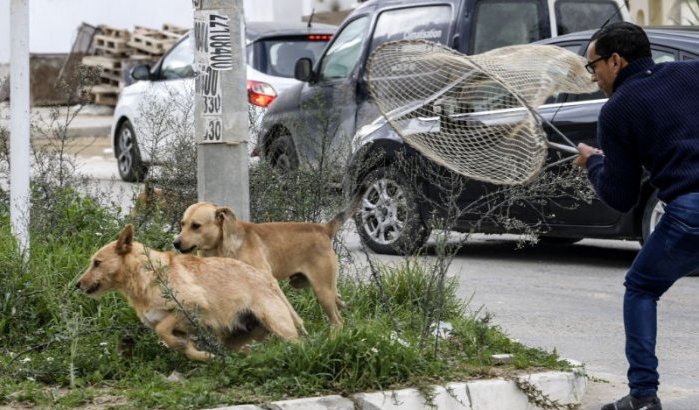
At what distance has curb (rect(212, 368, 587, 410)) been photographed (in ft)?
19.3

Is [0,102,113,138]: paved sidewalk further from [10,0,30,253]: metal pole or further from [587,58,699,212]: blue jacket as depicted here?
[587,58,699,212]: blue jacket

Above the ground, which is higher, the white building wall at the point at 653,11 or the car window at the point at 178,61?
the white building wall at the point at 653,11

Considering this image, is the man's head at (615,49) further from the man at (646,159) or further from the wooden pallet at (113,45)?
the wooden pallet at (113,45)

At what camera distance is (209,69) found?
7711 mm

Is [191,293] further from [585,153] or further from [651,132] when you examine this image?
[651,132]

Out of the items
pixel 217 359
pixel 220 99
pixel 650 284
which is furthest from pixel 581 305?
pixel 217 359

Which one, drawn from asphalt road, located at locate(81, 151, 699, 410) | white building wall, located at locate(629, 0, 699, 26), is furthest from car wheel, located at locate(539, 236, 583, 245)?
white building wall, located at locate(629, 0, 699, 26)

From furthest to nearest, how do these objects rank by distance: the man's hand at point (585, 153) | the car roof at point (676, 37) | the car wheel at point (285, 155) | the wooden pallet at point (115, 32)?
the wooden pallet at point (115, 32) → the car roof at point (676, 37) → the car wheel at point (285, 155) → the man's hand at point (585, 153)

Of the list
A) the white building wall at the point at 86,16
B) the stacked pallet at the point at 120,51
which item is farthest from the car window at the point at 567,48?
the white building wall at the point at 86,16

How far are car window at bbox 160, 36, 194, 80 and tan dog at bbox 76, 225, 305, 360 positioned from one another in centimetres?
1021

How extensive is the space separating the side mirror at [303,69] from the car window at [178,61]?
3440 mm

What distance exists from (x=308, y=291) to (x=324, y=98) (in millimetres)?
5458

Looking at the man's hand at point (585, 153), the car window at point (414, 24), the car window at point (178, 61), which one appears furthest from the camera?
the car window at point (178, 61)

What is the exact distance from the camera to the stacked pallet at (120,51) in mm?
27531
